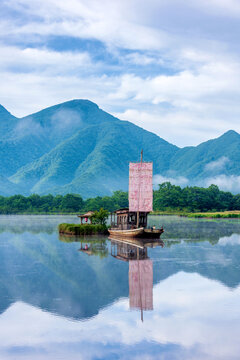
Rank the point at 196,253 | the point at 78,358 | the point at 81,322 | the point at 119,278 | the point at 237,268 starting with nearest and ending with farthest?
the point at 78,358 → the point at 81,322 → the point at 119,278 → the point at 237,268 → the point at 196,253

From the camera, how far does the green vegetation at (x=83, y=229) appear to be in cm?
5922

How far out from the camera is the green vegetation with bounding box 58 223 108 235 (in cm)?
5922

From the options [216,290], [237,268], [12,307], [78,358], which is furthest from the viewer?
[237,268]

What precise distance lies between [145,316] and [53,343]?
4.67 m

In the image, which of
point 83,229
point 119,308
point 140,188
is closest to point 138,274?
point 119,308

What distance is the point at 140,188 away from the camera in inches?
2518

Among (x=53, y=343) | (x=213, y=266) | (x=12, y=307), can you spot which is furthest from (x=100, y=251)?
(x=53, y=343)

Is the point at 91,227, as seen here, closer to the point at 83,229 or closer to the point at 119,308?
the point at 83,229

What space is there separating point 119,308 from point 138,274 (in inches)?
324

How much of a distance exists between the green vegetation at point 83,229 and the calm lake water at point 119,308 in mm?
22487

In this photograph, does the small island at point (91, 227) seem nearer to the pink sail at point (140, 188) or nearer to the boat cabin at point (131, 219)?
the boat cabin at point (131, 219)

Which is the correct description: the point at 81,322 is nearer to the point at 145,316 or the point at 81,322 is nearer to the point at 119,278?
the point at 145,316

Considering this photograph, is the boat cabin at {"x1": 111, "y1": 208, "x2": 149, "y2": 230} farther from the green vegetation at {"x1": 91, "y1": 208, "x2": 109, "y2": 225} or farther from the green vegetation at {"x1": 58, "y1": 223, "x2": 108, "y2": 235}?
the green vegetation at {"x1": 58, "y1": 223, "x2": 108, "y2": 235}

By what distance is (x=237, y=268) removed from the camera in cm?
3109
